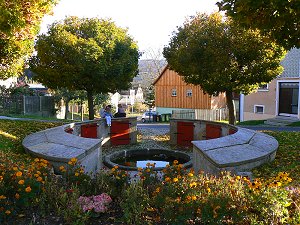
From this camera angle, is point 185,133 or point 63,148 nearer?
point 63,148

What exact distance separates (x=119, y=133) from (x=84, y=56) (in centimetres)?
405

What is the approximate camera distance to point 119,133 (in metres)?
15.9

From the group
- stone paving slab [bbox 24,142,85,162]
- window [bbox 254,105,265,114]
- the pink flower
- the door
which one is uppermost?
the door

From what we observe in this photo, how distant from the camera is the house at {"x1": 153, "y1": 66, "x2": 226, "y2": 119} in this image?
40000 mm

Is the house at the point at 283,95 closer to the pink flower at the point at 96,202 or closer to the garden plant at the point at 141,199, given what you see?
the garden plant at the point at 141,199

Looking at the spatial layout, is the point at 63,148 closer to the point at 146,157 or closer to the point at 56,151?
the point at 56,151

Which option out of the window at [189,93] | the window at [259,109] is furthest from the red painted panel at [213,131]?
the window at [189,93]

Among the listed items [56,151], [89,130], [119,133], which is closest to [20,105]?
[119,133]

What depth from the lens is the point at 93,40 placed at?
16.3 meters

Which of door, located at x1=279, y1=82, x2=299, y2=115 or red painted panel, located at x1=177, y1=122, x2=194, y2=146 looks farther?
door, located at x1=279, y1=82, x2=299, y2=115

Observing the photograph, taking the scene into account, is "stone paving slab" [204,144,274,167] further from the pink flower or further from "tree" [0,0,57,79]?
"tree" [0,0,57,79]

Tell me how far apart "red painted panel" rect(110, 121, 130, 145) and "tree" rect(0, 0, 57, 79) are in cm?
505

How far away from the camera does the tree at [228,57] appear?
50.1 feet

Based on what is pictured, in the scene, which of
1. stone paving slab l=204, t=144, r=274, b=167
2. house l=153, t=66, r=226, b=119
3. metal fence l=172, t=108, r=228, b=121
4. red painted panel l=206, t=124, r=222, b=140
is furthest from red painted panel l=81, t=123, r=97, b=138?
house l=153, t=66, r=226, b=119
